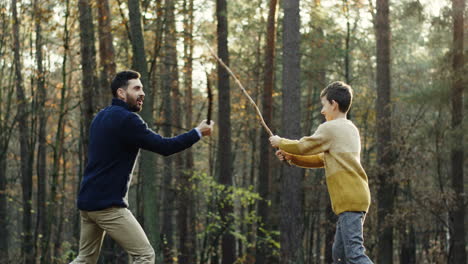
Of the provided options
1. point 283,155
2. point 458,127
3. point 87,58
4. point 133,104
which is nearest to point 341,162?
point 283,155

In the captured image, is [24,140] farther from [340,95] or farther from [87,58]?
[340,95]

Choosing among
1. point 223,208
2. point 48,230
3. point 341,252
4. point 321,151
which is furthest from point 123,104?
point 223,208

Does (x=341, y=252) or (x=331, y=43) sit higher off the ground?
(x=331, y=43)

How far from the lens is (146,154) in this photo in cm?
1145

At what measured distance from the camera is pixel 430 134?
59.0 ft

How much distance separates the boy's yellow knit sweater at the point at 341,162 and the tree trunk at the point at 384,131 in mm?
11384

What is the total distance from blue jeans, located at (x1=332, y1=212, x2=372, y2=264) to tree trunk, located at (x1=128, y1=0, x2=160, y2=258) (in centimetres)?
616

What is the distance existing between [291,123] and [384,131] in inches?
175

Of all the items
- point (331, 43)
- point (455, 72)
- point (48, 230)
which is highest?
point (331, 43)

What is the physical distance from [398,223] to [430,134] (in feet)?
9.48

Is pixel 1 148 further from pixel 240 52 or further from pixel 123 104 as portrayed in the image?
pixel 123 104

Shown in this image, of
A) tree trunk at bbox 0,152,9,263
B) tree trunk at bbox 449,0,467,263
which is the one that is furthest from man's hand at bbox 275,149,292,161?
tree trunk at bbox 0,152,9,263

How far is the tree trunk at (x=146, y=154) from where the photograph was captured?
1112cm

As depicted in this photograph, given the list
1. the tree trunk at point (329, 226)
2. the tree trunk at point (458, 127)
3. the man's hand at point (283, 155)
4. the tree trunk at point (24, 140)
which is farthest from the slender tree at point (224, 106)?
the man's hand at point (283, 155)
